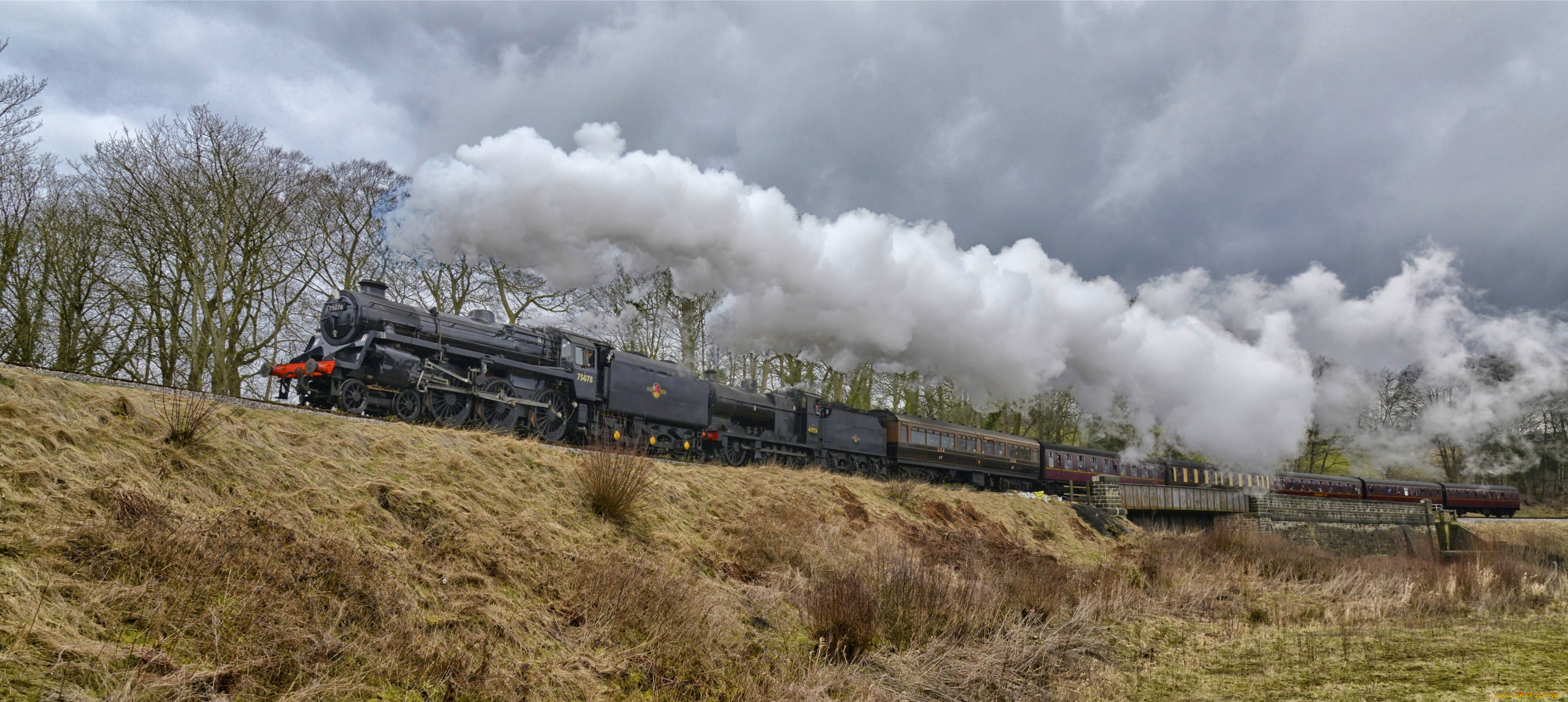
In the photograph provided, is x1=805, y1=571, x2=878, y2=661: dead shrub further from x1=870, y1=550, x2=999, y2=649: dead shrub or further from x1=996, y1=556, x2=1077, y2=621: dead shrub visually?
x1=996, y1=556, x2=1077, y2=621: dead shrub

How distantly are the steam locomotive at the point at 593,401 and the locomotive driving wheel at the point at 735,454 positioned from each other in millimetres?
35

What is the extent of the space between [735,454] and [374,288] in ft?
33.3

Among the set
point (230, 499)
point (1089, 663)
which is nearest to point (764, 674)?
point (1089, 663)

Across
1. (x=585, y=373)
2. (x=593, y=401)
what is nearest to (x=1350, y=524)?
(x=593, y=401)

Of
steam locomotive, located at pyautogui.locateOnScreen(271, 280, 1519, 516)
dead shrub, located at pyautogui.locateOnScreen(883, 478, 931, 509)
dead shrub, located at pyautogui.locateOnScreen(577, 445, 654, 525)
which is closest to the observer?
dead shrub, located at pyautogui.locateOnScreen(577, 445, 654, 525)

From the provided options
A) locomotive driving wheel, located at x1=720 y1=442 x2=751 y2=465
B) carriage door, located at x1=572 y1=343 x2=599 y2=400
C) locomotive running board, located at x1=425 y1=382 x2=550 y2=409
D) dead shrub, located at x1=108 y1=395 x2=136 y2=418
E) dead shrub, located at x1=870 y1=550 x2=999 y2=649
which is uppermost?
carriage door, located at x1=572 y1=343 x2=599 y2=400

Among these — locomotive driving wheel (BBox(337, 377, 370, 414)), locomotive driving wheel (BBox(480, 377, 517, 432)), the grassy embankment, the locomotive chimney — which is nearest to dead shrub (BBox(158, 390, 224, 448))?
the grassy embankment

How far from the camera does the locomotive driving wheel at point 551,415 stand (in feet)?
54.3

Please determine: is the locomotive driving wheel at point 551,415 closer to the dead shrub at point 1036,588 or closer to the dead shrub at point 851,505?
the dead shrub at point 851,505

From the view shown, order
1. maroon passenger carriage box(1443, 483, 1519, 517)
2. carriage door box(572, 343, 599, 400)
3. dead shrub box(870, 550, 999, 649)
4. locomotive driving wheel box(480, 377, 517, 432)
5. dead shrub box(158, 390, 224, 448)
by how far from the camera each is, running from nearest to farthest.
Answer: dead shrub box(158, 390, 224, 448)
dead shrub box(870, 550, 999, 649)
locomotive driving wheel box(480, 377, 517, 432)
carriage door box(572, 343, 599, 400)
maroon passenger carriage box(1443, 483, 1519, 517)

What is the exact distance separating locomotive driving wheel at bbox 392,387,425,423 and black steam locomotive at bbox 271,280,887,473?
0.02 m

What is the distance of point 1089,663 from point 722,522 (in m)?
5.68

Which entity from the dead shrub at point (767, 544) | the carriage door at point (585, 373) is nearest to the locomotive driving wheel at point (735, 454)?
the carriage door at point (585, 373)

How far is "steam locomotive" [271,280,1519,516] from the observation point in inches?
553
